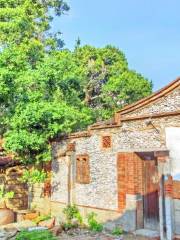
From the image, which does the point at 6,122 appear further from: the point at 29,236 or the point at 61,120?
the point at 29,236

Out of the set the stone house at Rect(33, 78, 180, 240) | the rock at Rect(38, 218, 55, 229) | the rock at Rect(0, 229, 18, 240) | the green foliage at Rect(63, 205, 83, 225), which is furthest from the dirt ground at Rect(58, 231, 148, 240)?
the rock at Rect(0, 229, 18, 240)

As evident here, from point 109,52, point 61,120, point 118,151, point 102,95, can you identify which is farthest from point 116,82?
point 118,151

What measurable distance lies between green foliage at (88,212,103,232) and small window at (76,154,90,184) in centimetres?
130

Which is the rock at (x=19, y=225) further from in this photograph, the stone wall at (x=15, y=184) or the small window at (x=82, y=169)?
the stone wall at (x=15, y=184)

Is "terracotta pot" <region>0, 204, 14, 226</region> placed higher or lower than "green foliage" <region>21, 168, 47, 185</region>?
lower

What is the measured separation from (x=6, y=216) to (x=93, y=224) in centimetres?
403

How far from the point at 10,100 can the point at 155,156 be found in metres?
6.75

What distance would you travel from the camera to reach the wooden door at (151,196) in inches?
444

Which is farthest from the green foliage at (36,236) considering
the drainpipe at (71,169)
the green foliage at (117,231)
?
the drainpipe at (71,169)

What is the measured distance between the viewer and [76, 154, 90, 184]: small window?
13547 mm

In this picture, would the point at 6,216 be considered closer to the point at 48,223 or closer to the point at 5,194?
the point at 5,194

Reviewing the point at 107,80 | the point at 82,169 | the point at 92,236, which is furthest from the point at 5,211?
the point at 107,80

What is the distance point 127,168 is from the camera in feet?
38.5

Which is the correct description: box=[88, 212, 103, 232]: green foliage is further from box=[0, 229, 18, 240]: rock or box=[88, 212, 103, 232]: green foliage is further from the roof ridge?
the roof ridge
